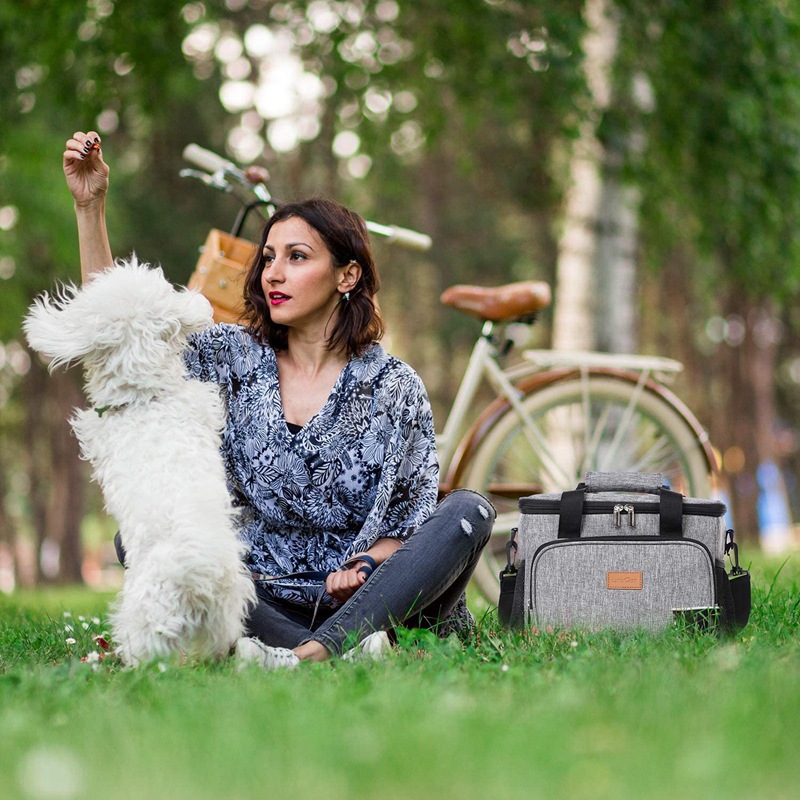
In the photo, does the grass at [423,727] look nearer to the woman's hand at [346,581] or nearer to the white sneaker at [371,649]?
the white sneaker at [371,649]

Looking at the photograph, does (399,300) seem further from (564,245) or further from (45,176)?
(564,245)

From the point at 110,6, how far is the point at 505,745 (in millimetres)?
5708

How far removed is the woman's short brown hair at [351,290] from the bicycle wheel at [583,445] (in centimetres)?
117

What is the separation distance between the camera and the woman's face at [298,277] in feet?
10.7

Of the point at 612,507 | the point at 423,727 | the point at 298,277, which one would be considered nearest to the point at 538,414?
the point at 612,507

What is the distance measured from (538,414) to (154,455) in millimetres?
2165

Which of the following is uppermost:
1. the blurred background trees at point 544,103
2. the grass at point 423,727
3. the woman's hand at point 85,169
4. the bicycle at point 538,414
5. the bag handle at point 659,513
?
the blurred background trees at point 544,103

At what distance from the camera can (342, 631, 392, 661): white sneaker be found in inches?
106

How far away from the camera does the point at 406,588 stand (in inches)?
116

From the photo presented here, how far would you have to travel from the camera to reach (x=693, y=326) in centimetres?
1670

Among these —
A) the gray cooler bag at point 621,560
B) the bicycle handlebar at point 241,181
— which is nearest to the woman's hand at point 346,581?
the gray cooler bag at point 621,560

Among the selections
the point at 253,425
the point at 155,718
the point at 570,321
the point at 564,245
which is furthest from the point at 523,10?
the point at 155,718

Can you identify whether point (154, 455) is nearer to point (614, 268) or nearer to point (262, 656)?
point (262, 656)

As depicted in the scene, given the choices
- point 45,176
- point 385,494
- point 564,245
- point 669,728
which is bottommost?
point 669,728
